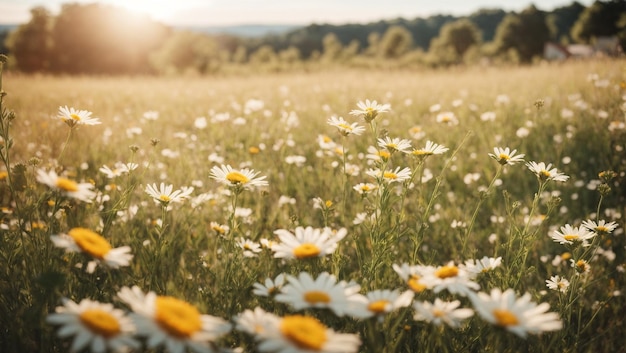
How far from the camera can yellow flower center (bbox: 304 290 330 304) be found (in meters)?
1.01

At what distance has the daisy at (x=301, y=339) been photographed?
2.75 ft

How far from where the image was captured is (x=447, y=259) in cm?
258

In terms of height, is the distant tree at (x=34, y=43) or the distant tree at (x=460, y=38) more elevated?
the distant tree at (x=460, y=38)

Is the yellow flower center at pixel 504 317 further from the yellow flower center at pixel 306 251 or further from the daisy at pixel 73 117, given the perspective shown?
the daisy at pixel 73 117

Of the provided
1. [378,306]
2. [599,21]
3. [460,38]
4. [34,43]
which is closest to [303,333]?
[378,306]

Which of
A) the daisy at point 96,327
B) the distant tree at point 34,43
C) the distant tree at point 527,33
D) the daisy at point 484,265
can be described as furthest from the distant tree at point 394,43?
the daisy at point 96,327

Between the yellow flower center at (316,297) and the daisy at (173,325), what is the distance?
0.71 feet

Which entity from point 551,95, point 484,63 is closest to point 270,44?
point 484,63

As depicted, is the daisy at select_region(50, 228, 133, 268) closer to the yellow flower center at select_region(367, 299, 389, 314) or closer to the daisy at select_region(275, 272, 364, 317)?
the daisy at select_region(275, 272, 364, 317)

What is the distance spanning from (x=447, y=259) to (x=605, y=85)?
4160 mm

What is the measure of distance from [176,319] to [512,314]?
0.79 meters

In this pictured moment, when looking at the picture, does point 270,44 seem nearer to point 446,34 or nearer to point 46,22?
point 446,34

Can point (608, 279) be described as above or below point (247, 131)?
below

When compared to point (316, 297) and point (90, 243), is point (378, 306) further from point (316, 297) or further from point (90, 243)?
point (90, 243)
